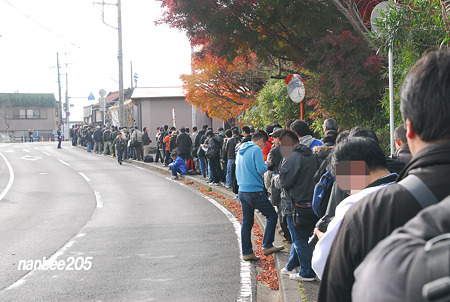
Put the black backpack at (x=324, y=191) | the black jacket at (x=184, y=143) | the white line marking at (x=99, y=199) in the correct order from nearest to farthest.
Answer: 1. the black backpack at (x=324, y=191)
2. the white line marking at (x=99, y=199)
3. the black jacket at (x=184, y=143)

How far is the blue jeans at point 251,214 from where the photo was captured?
7039mm

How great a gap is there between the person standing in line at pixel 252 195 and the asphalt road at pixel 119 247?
45 cm

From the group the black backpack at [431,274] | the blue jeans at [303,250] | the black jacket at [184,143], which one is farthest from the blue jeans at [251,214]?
the black jacket at [184,143]

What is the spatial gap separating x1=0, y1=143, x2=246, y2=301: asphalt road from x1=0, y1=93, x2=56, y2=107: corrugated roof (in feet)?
212

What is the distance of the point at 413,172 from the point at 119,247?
281 inches

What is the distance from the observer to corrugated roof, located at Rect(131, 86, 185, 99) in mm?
32625

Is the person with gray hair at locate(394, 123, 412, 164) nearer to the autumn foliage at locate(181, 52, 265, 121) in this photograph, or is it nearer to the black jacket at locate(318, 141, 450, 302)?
the black jacket at locate(318, 141, 450, 302)

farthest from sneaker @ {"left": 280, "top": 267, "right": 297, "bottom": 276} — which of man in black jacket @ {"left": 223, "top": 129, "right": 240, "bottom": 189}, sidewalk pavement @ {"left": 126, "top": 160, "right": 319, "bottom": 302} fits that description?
man in black jacket @ {"left": 223, "top": 129, "right": 240, "bottom": 189}

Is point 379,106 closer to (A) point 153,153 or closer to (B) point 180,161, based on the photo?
(B) point 180,161

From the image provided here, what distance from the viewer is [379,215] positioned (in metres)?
1.63

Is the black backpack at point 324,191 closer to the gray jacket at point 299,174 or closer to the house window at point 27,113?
the gray jacket at point 299,174

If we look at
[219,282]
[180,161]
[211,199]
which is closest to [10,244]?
[219,282]

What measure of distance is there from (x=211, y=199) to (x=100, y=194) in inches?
145

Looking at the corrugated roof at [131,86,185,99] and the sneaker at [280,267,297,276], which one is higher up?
the corrugated roof at [131,86,185,99]
